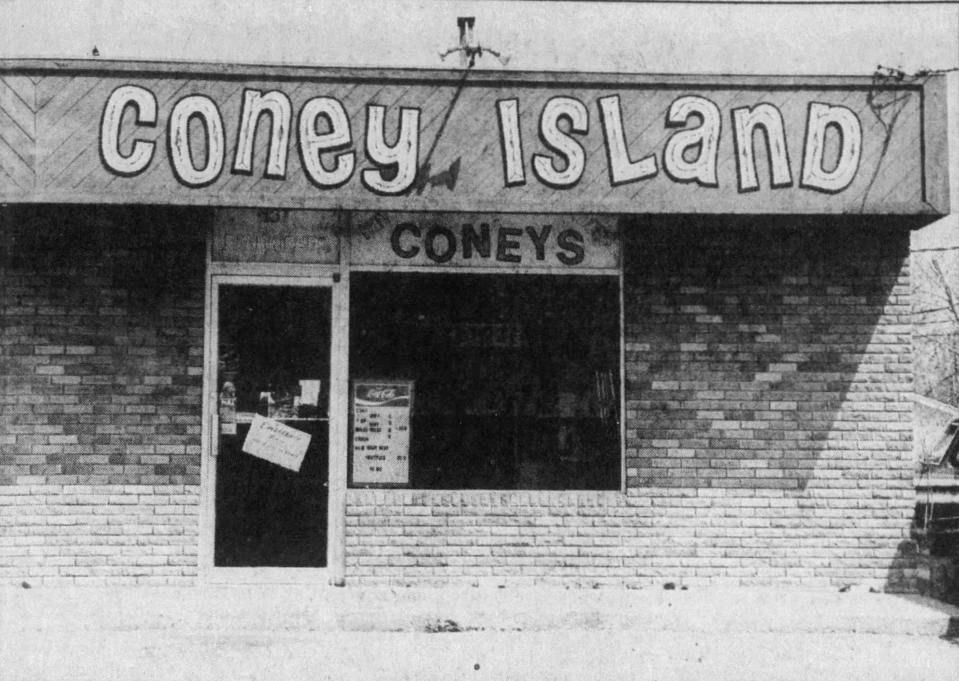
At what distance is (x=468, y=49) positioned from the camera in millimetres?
7141

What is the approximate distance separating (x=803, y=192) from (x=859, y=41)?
7.29 feet

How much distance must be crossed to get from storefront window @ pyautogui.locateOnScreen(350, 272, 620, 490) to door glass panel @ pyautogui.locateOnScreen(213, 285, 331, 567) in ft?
1.24

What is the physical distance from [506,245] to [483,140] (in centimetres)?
106

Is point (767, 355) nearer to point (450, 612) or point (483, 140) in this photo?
point (483, 140)

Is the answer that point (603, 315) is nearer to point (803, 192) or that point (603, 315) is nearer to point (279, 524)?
point (803, 192)

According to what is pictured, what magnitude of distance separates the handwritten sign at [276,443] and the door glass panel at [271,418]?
0.04 ft

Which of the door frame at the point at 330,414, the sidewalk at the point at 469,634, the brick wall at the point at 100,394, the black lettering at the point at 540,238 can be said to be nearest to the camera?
the sidewalk at the point at 469,634

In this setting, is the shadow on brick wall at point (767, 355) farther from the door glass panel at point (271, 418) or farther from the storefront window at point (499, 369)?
the door glass panel at point (271, 418)

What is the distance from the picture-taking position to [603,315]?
7230 millimetres

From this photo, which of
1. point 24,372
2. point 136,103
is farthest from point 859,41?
point 24,372

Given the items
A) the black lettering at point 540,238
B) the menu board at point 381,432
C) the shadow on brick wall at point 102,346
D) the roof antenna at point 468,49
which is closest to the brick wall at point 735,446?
the menu board at point 381,432

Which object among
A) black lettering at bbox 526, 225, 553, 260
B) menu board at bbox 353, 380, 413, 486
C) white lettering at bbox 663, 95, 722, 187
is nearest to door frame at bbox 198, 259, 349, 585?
menu board at bbox 353, 380, 413, 486

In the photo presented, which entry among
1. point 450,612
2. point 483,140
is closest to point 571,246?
point 483,140

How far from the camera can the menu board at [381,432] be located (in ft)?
23.2
